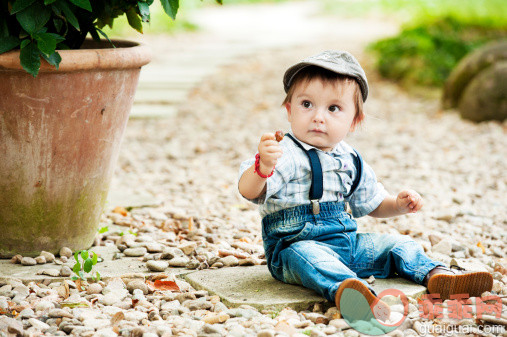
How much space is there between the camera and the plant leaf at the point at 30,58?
2293 mm

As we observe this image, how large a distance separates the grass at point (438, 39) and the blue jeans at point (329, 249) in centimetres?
561

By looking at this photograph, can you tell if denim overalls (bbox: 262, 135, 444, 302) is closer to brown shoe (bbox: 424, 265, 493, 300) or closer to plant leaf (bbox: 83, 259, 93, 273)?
brown shoe (bbox: 424, 265, 493, 300)

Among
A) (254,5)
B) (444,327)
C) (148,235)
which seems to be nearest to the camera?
(444,327)

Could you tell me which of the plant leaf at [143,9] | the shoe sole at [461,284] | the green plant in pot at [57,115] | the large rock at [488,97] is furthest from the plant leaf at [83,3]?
the large rock at [488,97]

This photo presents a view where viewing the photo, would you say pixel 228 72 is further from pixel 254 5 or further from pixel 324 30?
pixel 254 5

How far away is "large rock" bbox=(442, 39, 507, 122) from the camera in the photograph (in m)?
6.11

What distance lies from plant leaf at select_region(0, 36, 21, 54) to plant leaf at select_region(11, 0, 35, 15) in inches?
5.1

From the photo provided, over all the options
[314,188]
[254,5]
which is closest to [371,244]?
[314,188]

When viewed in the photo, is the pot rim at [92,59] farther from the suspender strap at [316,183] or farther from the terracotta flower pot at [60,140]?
the suspender strap at [316,183]

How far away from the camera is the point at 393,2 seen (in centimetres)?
1656

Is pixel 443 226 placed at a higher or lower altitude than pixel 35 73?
lower

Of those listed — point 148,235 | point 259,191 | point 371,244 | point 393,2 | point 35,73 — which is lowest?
point 148,235

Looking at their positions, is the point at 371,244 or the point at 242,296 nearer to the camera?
the point at 242,296

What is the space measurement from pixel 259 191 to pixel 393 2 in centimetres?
1539
